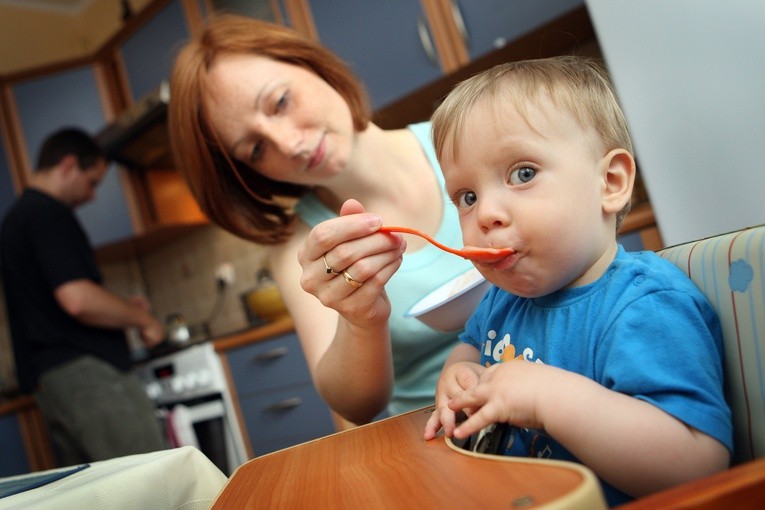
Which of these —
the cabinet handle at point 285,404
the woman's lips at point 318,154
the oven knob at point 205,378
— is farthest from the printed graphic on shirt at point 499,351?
the oven knob at point 205,378

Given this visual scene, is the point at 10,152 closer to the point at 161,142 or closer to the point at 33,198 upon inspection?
the point at 161,142

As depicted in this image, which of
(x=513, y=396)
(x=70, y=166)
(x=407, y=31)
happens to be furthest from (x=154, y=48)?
(x=513, y=396)

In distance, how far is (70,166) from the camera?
2631 millimetres

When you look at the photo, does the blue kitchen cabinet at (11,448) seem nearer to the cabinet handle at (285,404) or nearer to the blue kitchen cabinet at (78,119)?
the blue kitchen cabinet at (78,119)

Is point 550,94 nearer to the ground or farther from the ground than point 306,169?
nearer to the ground

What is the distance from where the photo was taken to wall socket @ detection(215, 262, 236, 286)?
3504mm

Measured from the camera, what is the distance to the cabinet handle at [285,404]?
2.56m

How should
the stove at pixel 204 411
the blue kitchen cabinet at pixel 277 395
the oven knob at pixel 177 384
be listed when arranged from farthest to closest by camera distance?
the oven knob at pixel 177 384
the stove at pixel 204 411
the blue kitchen cabinet at pixel 277 395

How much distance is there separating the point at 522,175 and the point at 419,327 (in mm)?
529

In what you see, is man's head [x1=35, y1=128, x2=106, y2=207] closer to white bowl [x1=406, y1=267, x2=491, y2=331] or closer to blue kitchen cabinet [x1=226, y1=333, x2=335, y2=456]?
blue kitchen cabinet [x1=226, y1=333, x2=335, y2=456]

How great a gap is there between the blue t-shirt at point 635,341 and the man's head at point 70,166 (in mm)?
2403

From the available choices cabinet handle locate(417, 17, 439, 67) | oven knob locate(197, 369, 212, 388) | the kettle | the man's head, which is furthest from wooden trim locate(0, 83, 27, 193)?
cabinet handle locate(417, 17, 439, 67)

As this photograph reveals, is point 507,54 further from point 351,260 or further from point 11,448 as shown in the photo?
point 11,448

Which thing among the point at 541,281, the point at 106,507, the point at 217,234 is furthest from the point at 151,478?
the point at 217,234
